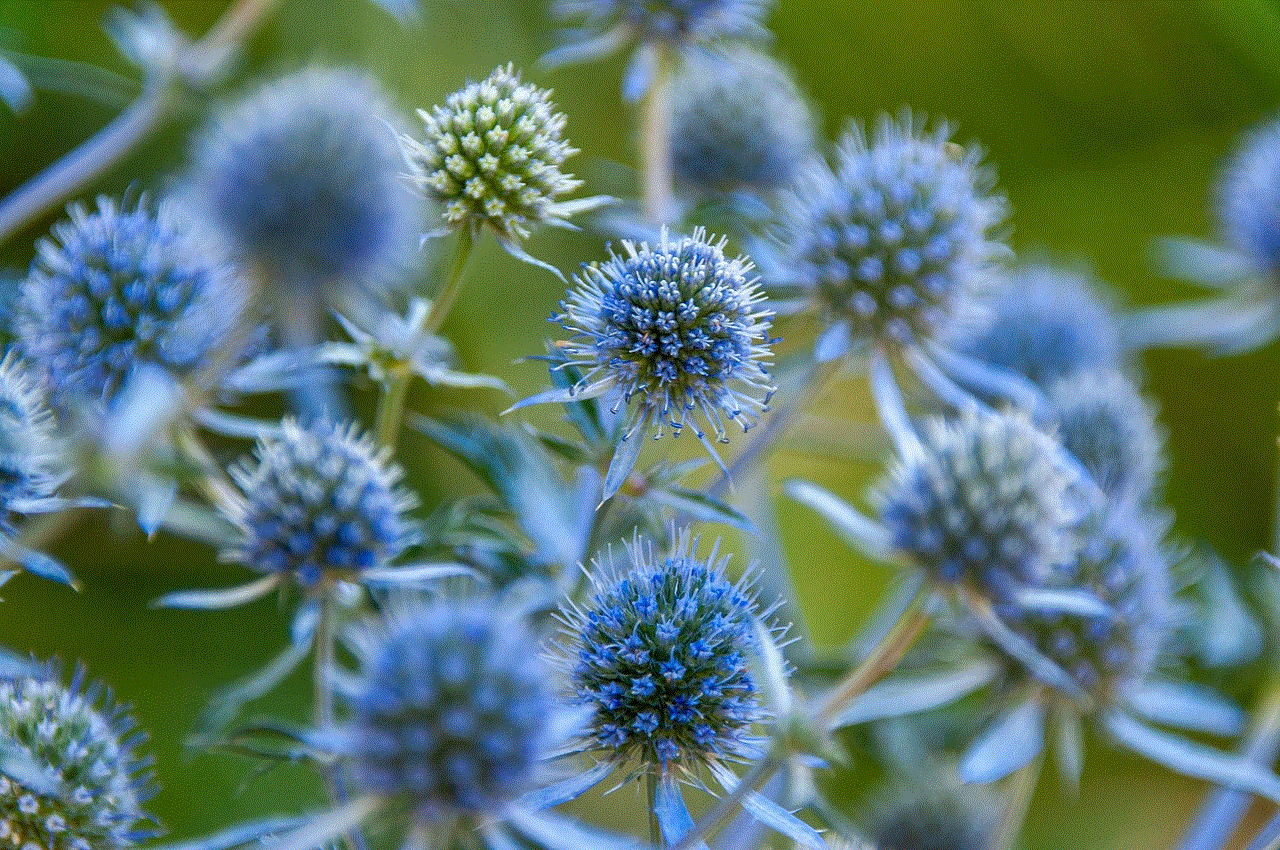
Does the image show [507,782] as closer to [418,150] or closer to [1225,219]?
[418,150]

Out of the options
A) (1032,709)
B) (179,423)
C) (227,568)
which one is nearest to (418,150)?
(179,423)

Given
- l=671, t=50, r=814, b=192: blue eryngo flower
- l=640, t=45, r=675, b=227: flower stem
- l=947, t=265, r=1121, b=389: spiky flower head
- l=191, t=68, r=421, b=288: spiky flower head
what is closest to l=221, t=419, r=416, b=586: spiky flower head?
l=640, t=45, r=675, b=227: flower stem

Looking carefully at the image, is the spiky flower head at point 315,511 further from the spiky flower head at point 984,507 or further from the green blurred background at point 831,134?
the green blurred background at point 831,134

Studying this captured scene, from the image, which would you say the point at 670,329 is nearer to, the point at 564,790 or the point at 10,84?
the point at 564,790

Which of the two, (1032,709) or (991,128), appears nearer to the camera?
(1032,709)

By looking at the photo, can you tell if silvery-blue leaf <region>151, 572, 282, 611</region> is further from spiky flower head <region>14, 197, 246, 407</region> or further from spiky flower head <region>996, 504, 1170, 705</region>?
spiky flower head <region>996, 504, 1170, 705</region>

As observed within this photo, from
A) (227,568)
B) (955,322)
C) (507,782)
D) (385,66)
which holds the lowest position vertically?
(507,782)

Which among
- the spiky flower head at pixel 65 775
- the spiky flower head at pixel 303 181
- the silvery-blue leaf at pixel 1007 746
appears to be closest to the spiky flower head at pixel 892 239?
the silvery-blue leaf at pixel 1007 746
